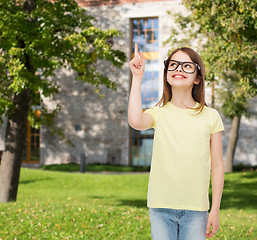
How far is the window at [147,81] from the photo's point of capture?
25797 mm

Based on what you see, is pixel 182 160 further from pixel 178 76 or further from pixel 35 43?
pixel 35 43

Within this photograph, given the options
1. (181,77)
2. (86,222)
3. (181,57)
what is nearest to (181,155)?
(181,77)

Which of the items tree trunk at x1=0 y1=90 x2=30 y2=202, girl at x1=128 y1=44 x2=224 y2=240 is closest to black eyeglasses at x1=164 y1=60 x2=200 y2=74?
girl at x1=128 y1=44 x2=224 y2=240

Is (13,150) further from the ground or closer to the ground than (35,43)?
closer to the ground

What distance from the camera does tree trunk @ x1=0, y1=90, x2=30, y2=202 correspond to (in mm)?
10836

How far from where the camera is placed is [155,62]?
2603 cm

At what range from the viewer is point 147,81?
26062mm

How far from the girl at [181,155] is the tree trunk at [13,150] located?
874 centimetres

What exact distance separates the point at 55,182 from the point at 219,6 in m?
11.5

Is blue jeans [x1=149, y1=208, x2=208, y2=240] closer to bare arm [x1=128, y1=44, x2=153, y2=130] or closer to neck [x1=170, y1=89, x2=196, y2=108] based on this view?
bare arm [x1=128, y1=44, x2=153, y2=130]

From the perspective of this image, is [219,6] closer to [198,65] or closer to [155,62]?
[198,65]

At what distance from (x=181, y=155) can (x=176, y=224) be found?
1.49 ft

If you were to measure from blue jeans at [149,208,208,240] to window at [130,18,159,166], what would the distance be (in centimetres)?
2296

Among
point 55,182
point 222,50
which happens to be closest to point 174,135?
point 222,50
